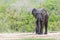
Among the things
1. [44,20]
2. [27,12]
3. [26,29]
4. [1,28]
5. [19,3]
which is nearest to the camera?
[44,20]

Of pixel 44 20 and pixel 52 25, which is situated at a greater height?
pixel 44 20

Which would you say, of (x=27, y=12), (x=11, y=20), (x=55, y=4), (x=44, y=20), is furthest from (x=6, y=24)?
(x=44, y=20)

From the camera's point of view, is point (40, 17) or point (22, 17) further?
point (22, 17)

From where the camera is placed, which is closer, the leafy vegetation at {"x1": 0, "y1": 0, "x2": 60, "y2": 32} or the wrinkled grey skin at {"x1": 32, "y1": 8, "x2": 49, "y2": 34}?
the wrinkled grey skin at {"x1": 32, "y1": 8, "x2": 49, "y2": 34}

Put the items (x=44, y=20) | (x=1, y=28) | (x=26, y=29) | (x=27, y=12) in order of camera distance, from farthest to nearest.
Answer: (x=27, y=12) → (x=26, y=29) → (x=1, y=28) → (x=44, y=20)

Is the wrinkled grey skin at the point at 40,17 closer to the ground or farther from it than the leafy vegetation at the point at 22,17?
farther from it

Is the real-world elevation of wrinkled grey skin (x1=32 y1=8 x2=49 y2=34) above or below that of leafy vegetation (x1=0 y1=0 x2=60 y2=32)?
above

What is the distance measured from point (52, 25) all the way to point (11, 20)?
300 centimetres

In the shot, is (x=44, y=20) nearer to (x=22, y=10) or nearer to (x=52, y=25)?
(x=52, y=25)

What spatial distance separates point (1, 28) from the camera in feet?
76.3

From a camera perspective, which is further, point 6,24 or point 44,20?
point 6,24

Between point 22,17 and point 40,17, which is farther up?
point 40,17

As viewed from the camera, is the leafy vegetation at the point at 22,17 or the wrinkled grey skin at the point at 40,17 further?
the leafy vegetation at the point at 22,17

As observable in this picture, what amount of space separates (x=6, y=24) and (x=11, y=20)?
2.86 feet
